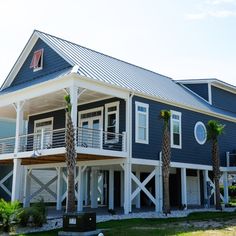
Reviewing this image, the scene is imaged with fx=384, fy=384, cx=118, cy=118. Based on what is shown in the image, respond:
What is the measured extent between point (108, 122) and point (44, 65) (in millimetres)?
5002

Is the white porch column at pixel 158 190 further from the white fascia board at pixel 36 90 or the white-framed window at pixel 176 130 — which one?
the white fascia board at pixel 36 90

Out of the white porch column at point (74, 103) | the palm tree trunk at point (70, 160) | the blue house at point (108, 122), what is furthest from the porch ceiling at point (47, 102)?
the palm tree trunk at point (70, 160)

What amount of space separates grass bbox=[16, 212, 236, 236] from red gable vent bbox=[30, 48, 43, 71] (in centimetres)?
1098

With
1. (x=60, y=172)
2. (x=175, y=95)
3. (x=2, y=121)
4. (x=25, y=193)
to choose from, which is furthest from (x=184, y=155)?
(x=2, y=121)

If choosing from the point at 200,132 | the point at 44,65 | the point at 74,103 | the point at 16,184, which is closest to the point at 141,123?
the point at 74,103

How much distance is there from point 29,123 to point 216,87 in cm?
1417

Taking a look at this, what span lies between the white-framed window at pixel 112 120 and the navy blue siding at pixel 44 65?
3258mm

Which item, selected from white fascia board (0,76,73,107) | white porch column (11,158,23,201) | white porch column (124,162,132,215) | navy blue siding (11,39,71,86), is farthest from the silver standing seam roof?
white porch column (11,158,23,201)

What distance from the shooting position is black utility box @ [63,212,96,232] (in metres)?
11.7

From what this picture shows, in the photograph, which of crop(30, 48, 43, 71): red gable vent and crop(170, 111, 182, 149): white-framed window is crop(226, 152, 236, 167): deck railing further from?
crop(30, 48, 43, 71): red gable vent

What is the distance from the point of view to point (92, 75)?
18.6 m

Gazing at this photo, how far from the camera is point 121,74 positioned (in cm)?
2242

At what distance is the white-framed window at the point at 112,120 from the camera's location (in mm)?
20555

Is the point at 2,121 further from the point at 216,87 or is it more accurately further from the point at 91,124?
the point at 216,87
